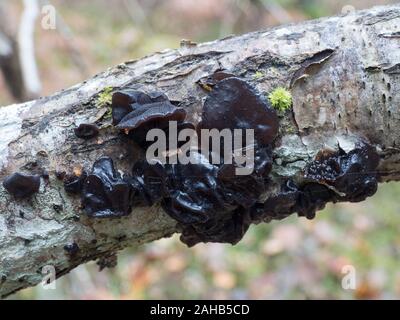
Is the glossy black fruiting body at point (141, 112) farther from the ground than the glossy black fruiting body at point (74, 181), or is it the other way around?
the glossy black fruiting body at point (141, 112)

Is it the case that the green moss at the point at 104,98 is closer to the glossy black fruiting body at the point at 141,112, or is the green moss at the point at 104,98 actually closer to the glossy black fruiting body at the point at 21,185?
the glossy black fruiting body at the point at 141,112

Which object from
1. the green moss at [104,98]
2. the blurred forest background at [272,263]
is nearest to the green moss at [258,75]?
the green moss at [104,98]

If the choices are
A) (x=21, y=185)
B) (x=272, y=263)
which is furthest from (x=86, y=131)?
(x=272, y=263)

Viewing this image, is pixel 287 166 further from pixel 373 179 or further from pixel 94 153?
pixel 94 153
